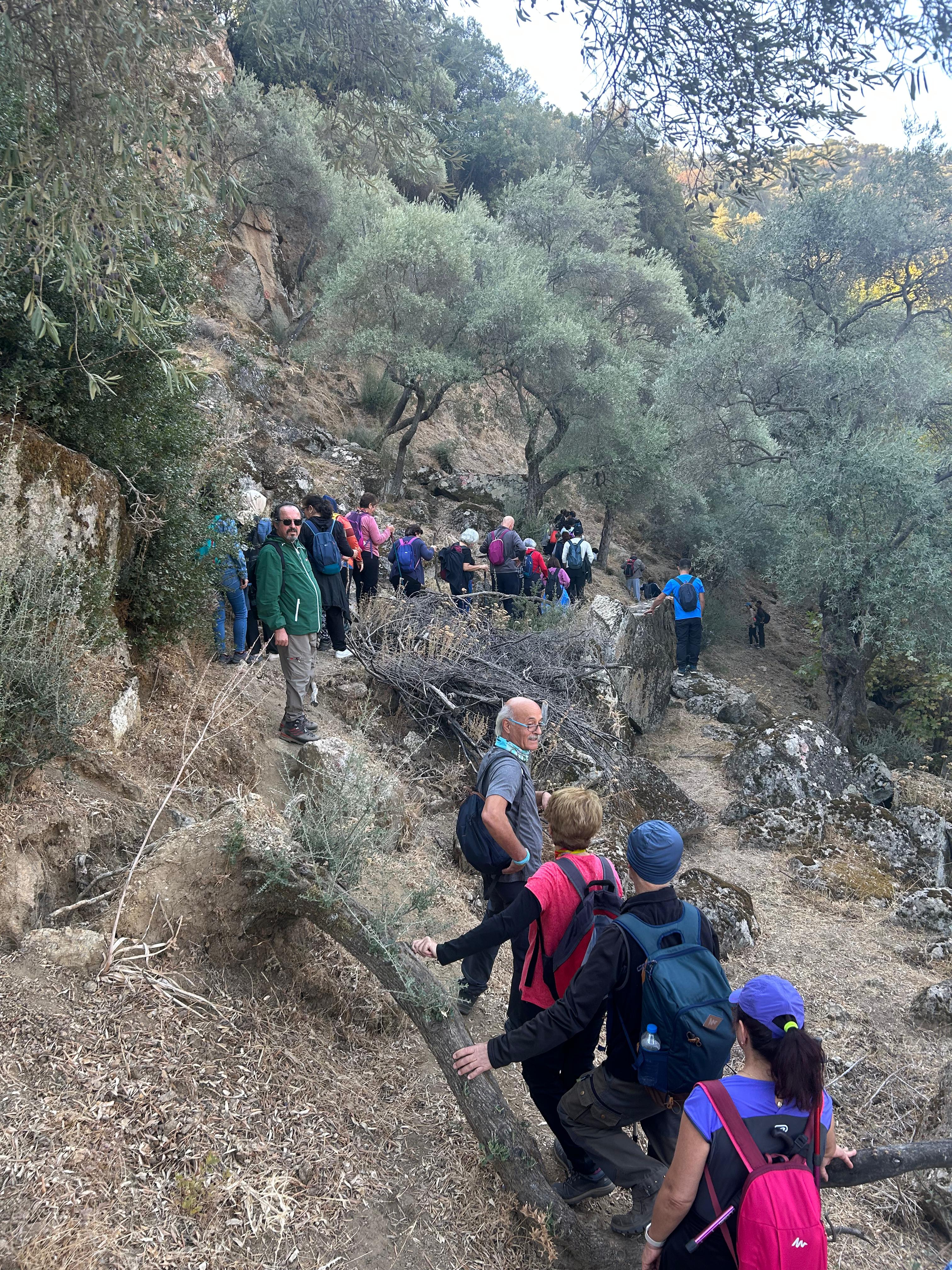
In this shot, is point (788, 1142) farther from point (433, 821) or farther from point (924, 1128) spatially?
point (433, 821)

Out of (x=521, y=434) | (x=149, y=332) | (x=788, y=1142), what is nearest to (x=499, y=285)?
(x=521, y=434)

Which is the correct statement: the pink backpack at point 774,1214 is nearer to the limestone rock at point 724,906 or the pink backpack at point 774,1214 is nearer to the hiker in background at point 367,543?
the limestone rock at point 724,906

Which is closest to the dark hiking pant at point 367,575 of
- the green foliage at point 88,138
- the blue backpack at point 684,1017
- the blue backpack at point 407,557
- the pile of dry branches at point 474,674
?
the blue backpack at point 407,557

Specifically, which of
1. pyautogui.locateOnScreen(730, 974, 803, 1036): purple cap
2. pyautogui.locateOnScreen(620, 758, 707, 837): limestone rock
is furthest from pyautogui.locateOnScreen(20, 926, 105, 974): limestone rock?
pyautogui.locateOnScreen(620, 758, 707, 837): limestone rock

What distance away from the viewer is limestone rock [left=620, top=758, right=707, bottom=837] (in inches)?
320

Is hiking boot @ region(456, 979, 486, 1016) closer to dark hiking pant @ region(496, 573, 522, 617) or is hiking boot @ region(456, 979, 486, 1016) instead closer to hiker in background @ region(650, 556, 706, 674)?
dark hiking pant @ region(496, 573, 522, 617)

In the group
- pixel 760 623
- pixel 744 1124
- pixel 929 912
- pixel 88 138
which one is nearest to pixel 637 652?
pixel 929 912

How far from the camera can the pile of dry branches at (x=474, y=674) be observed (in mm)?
7625

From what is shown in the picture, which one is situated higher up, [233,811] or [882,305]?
[882,305]

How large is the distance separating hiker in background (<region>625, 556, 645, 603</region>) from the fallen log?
17080 mm

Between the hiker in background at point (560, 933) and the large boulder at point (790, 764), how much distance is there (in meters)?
6.91

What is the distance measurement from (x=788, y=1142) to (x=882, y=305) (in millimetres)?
21541

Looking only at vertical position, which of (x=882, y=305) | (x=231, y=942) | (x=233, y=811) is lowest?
(x=231, y=942)

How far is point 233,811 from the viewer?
3906mm
